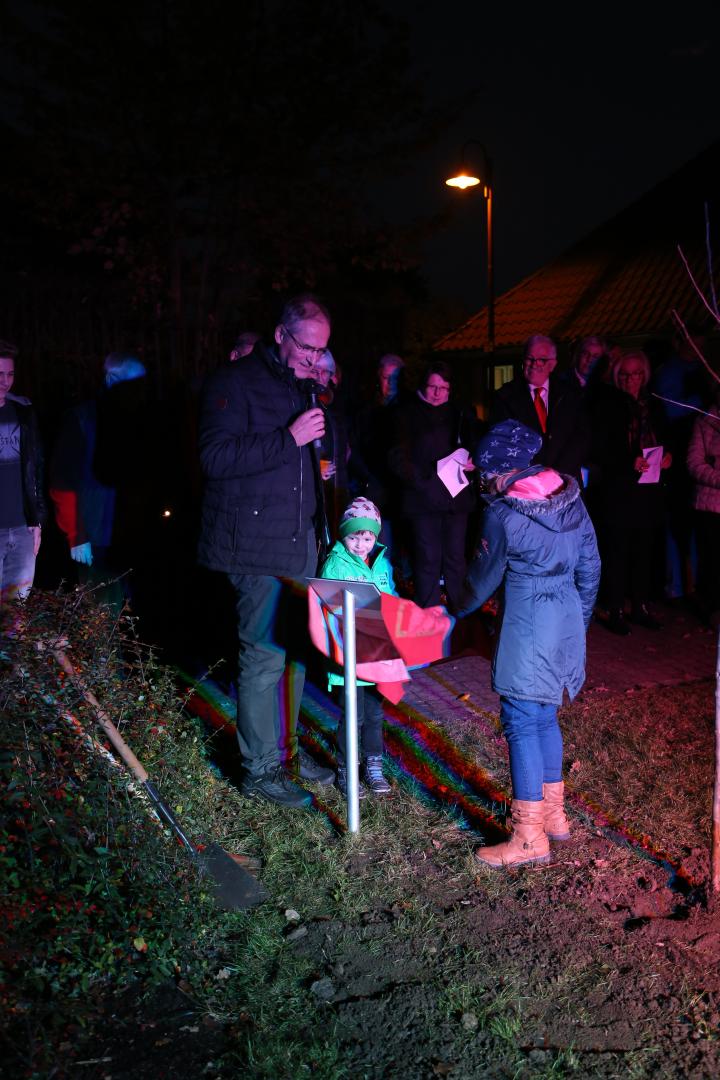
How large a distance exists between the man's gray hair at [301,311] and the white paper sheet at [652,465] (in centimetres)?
422

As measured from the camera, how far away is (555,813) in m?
4.23

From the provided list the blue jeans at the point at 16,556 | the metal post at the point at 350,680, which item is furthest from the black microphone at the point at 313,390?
the blue jeans at the point at 16,556

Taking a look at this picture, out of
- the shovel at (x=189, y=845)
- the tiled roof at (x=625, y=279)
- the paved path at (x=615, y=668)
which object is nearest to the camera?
the shovel at (x=189, y=845)

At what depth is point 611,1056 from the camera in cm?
291

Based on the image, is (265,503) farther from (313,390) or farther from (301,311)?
(301,311)

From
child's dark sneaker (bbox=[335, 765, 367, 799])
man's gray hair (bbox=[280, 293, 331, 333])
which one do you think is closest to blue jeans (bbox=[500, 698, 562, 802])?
child's dark sneaker (bbox=[335, 765, 367, 799])

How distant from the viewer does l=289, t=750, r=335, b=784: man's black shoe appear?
493 cm

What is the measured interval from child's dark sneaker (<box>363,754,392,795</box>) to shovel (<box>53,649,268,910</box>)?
999 millimetres

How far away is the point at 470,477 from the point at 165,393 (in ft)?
19.4

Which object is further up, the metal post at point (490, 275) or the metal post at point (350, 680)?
the metal post at point (490, 275)

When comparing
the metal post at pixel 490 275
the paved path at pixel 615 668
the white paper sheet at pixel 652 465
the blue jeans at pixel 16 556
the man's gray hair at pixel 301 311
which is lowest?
the paved path at pixel 615 668

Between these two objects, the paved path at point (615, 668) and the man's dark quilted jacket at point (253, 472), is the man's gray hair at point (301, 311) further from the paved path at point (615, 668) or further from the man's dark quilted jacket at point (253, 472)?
the paved path at point (615, 668)

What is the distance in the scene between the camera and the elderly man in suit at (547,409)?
24.0 feet

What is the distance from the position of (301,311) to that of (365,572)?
1317 millimetres
